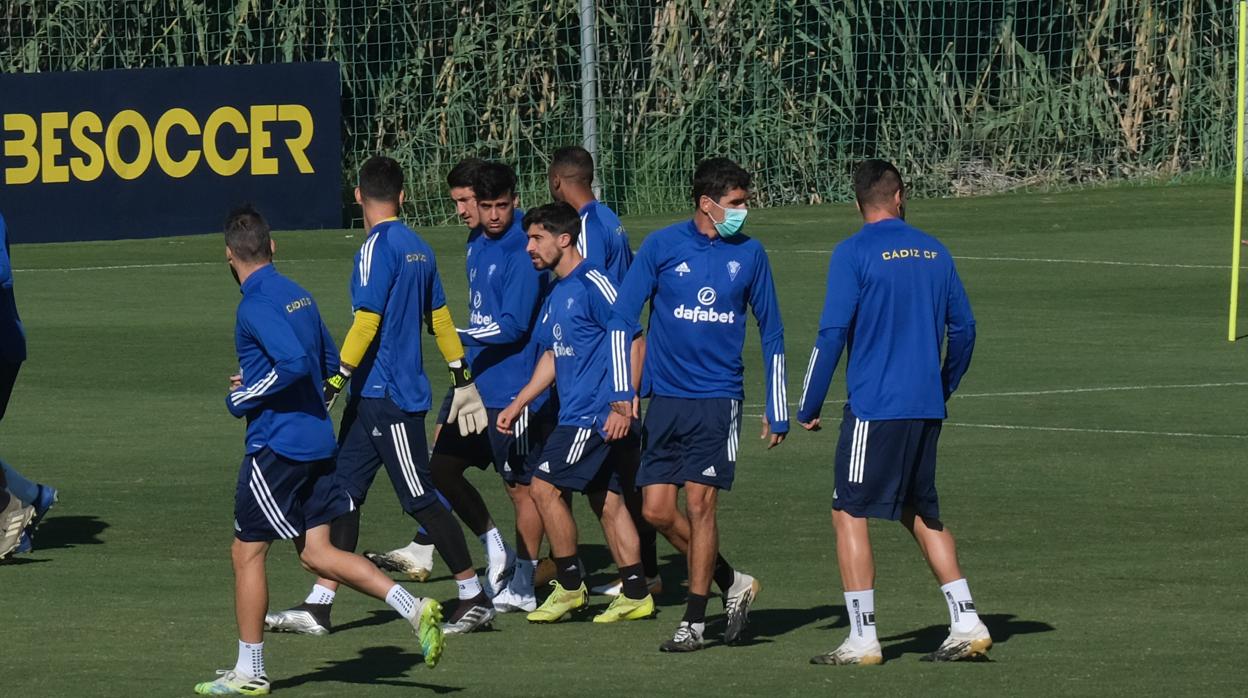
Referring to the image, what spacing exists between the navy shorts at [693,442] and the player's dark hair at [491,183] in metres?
1.53

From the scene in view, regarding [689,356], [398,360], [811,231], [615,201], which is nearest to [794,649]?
[689,356]

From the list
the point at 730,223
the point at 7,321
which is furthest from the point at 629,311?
the point at 7,321

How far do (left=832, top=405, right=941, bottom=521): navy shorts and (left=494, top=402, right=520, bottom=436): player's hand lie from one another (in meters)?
1.80

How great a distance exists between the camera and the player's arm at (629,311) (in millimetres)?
10117

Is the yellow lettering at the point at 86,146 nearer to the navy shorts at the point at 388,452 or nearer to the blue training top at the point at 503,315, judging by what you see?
the blue training top at the point at 503,315

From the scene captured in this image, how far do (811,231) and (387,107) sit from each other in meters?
5.77

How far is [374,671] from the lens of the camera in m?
9.51

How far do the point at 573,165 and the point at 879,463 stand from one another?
2811 mm

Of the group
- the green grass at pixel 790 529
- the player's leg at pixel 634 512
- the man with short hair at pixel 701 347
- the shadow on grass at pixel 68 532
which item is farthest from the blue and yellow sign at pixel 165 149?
the man with short hair at pixel 701 347

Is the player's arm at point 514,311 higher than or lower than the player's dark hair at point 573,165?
lower

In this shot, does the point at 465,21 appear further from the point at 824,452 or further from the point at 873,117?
the point at 824,452

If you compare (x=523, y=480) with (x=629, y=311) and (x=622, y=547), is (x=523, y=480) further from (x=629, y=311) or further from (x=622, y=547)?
(x=629, y=311)

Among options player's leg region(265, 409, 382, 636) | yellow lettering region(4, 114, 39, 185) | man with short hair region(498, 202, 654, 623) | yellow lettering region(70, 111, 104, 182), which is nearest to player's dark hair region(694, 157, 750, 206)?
man with short hair region(498, 202, 654, 623)

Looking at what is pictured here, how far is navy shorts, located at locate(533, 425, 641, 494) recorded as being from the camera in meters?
10.5
